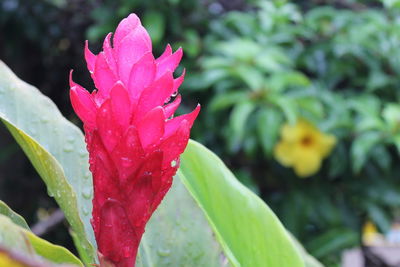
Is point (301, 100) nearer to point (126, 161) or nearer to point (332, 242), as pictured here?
point (332, 242)

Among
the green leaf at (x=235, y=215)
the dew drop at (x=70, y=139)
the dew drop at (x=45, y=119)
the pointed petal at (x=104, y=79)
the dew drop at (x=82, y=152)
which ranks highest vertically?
the pointed petal at (x=104, y=79)

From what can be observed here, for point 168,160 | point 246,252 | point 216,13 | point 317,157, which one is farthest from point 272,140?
point 168,160

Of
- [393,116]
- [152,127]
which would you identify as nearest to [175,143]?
[152,127]

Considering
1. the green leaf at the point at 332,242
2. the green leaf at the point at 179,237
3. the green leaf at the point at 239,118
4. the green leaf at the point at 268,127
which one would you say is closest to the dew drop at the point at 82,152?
the green leaf at the point at 179,237

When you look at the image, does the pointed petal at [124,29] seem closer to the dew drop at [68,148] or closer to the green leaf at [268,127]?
the dew drop at [68,148]

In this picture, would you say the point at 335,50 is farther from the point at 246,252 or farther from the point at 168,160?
the point at 168,160

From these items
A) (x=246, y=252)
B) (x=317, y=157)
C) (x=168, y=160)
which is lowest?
(x=317, y=157)

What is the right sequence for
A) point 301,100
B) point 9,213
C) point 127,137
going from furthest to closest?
point 301,100
point 9,213
point 127,137
